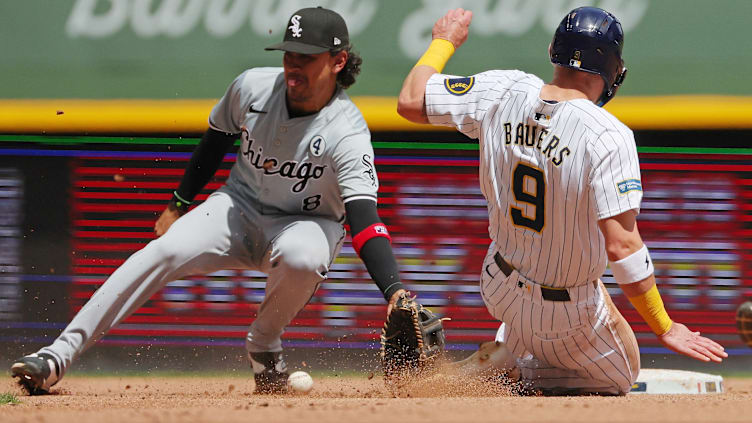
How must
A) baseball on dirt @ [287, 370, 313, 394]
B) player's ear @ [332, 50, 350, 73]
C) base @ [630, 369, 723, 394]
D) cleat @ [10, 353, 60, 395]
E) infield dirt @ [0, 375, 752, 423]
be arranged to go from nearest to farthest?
infield dirt @ [0, 375, 752, 423], cleat @ [10, 353, 60, 395], player's ear @ [332, 50, 350, 73], baseball on dirt @ [287, 370, 313, 394], base @ [630, 369, 723, 394]

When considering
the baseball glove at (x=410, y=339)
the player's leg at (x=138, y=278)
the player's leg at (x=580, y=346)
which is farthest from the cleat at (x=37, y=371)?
A: the player's leg at (x=580, y=346)

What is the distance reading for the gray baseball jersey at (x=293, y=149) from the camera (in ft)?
11.3

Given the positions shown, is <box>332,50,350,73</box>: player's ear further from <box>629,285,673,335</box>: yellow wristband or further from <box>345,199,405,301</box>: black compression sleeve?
<box>629,285,673,335</box>: yellow wristband

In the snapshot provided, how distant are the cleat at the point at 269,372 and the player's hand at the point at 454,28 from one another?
1.50m

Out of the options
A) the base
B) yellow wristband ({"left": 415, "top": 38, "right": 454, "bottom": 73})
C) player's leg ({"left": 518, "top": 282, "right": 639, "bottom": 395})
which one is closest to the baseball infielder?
yellow wristband ({"left": 415, "top": 38, "right": 454, "bottom": 73})

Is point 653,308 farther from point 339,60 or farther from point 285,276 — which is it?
point 339,60

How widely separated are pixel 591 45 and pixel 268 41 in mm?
2477

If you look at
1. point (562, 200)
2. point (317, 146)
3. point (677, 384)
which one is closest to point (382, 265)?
point (317, 146)

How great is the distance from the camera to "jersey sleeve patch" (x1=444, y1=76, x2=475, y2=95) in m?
3.19

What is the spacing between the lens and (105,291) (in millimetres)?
3322

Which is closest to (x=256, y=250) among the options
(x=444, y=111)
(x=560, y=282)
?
(x=444, y=111)

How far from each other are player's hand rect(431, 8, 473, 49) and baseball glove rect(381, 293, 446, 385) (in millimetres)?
1008

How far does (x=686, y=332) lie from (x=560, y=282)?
447 mm

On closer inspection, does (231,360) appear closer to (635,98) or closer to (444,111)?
(444,111)
